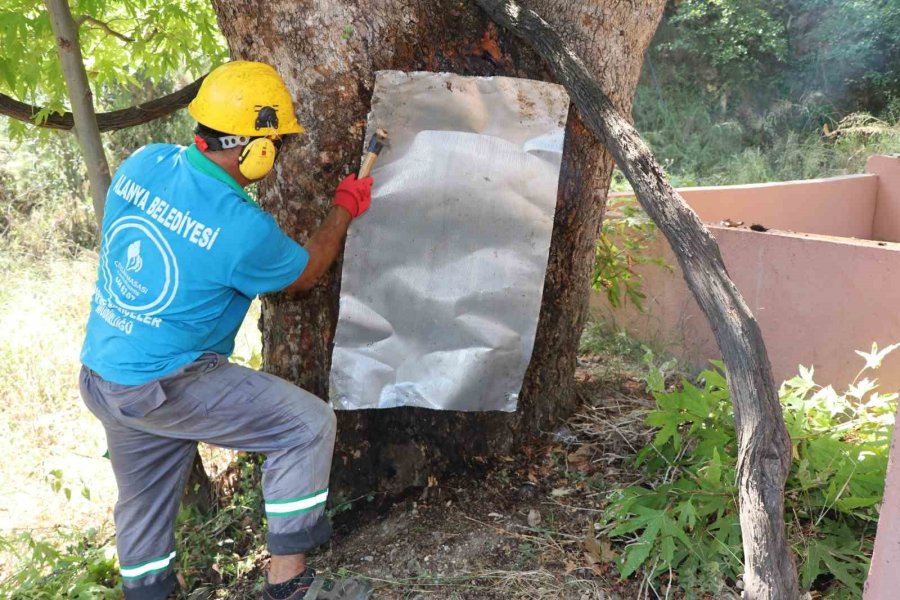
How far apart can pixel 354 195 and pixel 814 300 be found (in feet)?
9.32

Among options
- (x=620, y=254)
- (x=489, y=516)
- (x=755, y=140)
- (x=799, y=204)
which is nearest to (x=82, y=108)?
(x=489, y=516)

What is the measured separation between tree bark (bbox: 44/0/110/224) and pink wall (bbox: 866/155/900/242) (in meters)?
6.96

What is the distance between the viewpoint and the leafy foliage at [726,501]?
8.82 feet

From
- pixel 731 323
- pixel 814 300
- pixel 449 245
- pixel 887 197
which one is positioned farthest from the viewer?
pixel 887 197

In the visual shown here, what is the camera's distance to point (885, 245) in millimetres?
4289

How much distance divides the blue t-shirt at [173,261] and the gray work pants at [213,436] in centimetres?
9

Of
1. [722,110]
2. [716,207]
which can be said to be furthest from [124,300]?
[722,110]

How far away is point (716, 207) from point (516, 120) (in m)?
3.52

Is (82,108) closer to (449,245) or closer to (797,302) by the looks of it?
(449,245)

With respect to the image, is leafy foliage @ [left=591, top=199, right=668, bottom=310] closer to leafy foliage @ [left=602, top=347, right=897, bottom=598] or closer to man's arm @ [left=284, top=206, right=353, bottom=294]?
leafy foliage @ [left=602, top=347, right=897, bottom=598]

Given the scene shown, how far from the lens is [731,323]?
2438mm

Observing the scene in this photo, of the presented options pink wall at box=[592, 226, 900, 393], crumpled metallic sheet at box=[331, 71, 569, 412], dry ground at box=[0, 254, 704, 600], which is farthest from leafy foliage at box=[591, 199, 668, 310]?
crumpled metallic sheet at box=[331, 71, 569, 412]

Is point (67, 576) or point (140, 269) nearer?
point (140, 269)

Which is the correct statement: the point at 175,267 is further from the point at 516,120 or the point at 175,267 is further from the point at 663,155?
the point at 663,155
